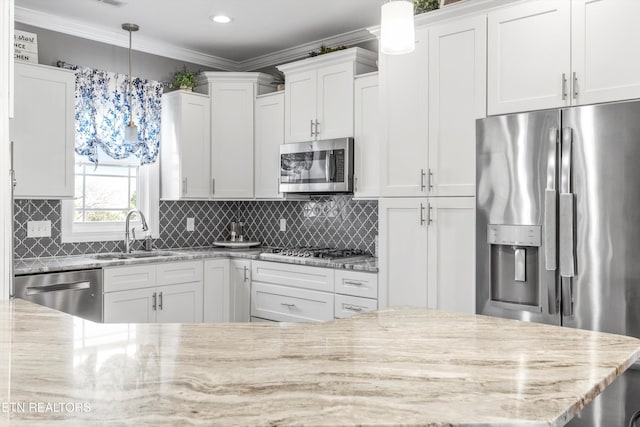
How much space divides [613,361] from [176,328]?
1127mm

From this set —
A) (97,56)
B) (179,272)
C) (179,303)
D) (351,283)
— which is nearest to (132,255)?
(179,272)

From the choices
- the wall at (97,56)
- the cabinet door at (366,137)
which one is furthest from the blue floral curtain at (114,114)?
the cabinet door at (366,137)

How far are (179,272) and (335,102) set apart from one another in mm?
1805

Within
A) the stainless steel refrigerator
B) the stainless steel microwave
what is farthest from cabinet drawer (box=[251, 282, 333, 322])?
the stainless steel refrigerator

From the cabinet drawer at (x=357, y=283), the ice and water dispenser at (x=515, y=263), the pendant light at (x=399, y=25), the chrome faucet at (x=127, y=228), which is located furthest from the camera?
the chrome faucet at (x=127, y=228)

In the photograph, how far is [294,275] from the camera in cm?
411

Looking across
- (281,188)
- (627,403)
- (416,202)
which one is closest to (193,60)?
(281,188)

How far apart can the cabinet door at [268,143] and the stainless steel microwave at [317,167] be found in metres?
0.16

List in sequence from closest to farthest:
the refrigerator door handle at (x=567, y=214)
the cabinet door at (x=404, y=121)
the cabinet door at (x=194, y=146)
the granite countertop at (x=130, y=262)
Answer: the refrigerator door handle at (x=567, y=214)
the cabinet door at (x=404, y=121)
the granite countertop at (x=130, y=262)
the cabinet door at (x=194, y=146)

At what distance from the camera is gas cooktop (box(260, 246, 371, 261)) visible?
13.5 ft

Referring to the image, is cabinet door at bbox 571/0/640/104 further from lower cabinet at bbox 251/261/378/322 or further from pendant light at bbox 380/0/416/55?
lower cabinet at bbox 251/261/378/322

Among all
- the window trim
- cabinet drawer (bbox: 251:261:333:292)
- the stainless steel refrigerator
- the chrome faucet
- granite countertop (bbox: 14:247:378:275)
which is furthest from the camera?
the chrome faucet

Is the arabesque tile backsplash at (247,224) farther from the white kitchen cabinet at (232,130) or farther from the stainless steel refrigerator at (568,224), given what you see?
the stainless steel refrigerator at (568,224)

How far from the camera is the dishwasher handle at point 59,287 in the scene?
3.41 m
